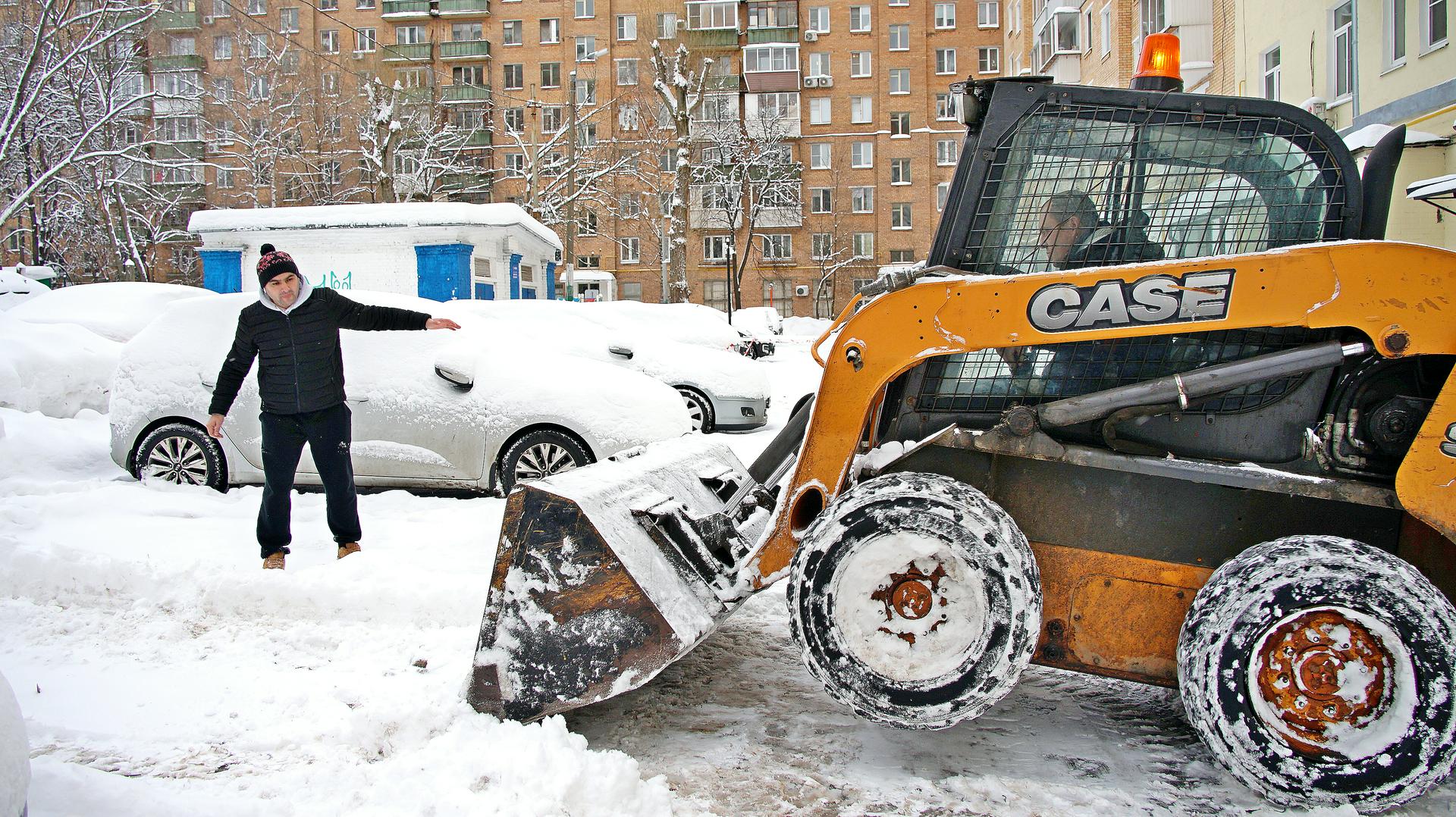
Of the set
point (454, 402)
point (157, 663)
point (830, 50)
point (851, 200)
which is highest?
point (830, 50)

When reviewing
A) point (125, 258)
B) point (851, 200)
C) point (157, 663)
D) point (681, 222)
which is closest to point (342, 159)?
point (125, 258)

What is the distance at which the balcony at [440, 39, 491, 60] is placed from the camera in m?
52.4

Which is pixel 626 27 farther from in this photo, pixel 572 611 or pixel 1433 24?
pixel 572 611

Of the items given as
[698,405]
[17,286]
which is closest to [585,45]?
[17,286]

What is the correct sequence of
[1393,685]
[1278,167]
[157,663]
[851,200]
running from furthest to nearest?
1. [851,200]
2. [157,663]
3. [1278,167]
4. [1393,685]

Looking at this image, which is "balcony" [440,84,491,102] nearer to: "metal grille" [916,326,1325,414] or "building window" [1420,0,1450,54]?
"building window" [1420,0,1450,54]

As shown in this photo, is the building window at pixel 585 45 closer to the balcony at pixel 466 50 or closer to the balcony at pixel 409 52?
the balcony at pixel 466 50

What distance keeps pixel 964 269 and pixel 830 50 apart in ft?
171

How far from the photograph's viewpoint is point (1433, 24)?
580 inches

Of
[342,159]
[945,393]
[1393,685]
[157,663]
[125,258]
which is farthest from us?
[342,159]

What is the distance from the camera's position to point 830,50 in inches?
2032

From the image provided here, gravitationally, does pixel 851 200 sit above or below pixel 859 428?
above

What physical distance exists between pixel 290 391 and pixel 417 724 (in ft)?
8.41

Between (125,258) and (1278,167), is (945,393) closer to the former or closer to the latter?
(1278,167)
